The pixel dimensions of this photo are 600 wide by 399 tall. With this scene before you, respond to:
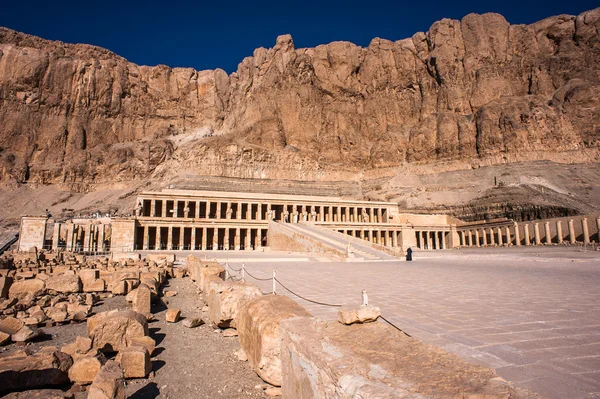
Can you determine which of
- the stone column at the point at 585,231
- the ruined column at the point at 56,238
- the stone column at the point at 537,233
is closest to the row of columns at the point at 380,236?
the stone column at the point at 537,233

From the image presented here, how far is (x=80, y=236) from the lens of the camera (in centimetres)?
4069

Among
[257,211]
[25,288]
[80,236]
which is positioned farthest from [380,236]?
[25,288]

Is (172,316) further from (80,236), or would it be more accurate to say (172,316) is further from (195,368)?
(80,236)

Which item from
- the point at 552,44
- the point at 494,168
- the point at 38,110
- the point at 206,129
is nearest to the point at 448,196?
the point at 494,168

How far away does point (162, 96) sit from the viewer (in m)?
95.5

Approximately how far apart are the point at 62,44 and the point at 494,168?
347ft

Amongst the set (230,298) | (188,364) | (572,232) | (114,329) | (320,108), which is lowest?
(188,364)

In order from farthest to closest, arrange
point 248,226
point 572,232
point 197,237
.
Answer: point 197,237 < point 248,226 < point 572,232

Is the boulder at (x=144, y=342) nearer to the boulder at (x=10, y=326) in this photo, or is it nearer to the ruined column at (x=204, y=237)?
the boulder at (x=10, y=326)

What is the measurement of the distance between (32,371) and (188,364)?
201cm

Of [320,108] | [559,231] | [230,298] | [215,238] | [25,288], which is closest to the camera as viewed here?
[230,298]

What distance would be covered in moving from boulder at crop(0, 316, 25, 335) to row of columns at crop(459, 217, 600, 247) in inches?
1608

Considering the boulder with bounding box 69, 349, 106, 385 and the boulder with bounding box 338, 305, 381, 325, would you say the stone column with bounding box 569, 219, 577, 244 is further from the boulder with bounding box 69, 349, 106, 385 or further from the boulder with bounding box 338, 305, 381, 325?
the boulder with bounding box 69, 349, 106, 385

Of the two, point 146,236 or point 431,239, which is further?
point 431,239
